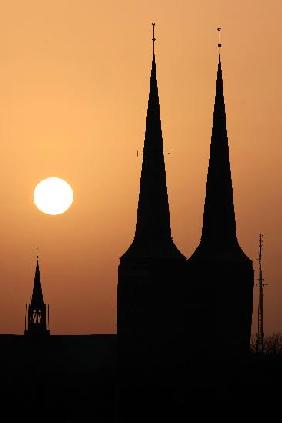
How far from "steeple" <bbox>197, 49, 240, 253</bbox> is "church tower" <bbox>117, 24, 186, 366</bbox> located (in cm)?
255

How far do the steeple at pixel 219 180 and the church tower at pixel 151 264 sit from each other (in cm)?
255

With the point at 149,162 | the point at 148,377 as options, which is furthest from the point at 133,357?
the point at 149,162

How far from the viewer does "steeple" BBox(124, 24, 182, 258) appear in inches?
4309

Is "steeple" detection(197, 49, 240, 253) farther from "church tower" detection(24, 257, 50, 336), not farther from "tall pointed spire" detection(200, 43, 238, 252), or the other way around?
"church tower" detection(24, 257, 50, 336)

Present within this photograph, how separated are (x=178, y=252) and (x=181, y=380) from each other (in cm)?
788

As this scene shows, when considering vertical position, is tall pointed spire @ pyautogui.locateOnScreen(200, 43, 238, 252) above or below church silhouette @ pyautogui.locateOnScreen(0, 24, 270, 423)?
above

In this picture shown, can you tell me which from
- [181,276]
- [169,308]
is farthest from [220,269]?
[169,308]

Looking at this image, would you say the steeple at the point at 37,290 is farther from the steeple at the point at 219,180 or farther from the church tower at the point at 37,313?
the steeple at the point at 219,180

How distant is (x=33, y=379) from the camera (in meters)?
129

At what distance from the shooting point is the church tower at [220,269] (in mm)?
108438

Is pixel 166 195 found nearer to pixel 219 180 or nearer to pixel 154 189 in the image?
pixel 154 189

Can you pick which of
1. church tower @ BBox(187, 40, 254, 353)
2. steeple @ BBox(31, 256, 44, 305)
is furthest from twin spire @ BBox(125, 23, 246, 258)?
steeple @ BBox(31, 256, 44, 305)

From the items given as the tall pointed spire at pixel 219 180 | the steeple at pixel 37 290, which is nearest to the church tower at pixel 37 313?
the steeple at pixel 37 290

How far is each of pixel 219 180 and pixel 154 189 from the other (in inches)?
153
